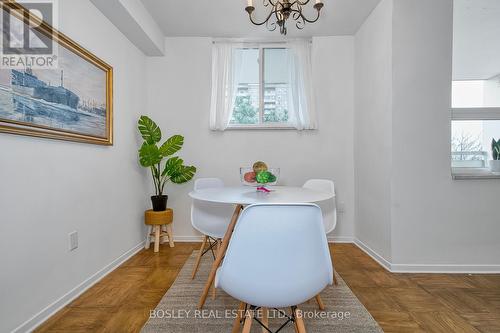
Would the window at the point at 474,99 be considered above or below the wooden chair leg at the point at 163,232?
above

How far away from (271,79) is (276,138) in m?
0.78

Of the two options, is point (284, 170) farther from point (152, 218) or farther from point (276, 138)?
point (152, 218)

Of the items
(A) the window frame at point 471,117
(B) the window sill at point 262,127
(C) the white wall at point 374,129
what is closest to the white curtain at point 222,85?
(B) the window sill at point 262,127

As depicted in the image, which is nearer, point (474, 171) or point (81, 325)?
point (81, 325)

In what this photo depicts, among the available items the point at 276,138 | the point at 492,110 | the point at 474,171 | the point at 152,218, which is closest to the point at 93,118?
the point at 152,218

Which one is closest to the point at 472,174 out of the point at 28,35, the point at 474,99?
the point at 474,99

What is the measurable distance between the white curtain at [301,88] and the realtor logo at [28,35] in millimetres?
2442

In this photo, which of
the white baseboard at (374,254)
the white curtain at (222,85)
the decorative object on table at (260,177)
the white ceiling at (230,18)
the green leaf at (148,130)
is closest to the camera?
the decorative object on table at (260,177)

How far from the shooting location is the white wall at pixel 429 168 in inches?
95.1

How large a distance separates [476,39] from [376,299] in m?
2.86

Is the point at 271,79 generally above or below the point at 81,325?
above

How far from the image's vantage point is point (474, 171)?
2492 millimetres

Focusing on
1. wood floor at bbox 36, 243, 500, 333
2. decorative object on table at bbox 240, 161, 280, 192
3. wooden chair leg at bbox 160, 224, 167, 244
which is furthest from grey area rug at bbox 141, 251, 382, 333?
wooden chair leg at bbox 160, 224, 167, 244

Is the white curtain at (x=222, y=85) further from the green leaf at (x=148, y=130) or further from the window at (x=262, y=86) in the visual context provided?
the green leaf at (x=148, y=130)
